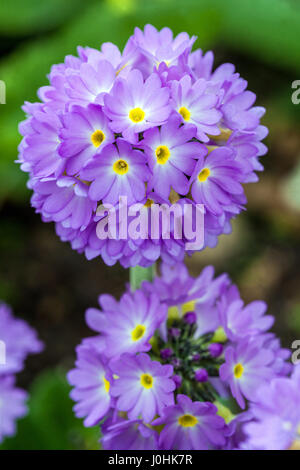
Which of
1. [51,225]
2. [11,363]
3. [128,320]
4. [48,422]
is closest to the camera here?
[128,320]

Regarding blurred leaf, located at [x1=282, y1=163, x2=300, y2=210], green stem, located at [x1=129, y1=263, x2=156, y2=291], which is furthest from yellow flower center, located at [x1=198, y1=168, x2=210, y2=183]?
blurred leaf, located at [x1=282, y1=163, x2=300, y2=210]

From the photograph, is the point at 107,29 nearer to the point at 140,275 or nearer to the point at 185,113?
the point at 140,275

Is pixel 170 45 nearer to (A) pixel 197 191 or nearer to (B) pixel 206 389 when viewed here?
(A) pixel 197 191

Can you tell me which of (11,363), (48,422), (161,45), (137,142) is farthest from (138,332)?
(48,422)

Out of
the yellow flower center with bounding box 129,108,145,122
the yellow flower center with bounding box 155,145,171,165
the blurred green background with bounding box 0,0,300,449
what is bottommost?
the yellow flower center with bounding box 155,145,171,165

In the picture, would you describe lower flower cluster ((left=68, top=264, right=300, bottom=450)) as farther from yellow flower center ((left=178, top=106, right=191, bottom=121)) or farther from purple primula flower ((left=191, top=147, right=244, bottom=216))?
yellow flower center ((left=178, top=106, right=191, bottom=121))

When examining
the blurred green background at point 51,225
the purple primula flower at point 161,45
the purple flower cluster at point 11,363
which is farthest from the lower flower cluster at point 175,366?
the blurred green background at point 51,225

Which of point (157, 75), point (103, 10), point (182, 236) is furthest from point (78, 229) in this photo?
point (103, 10)
